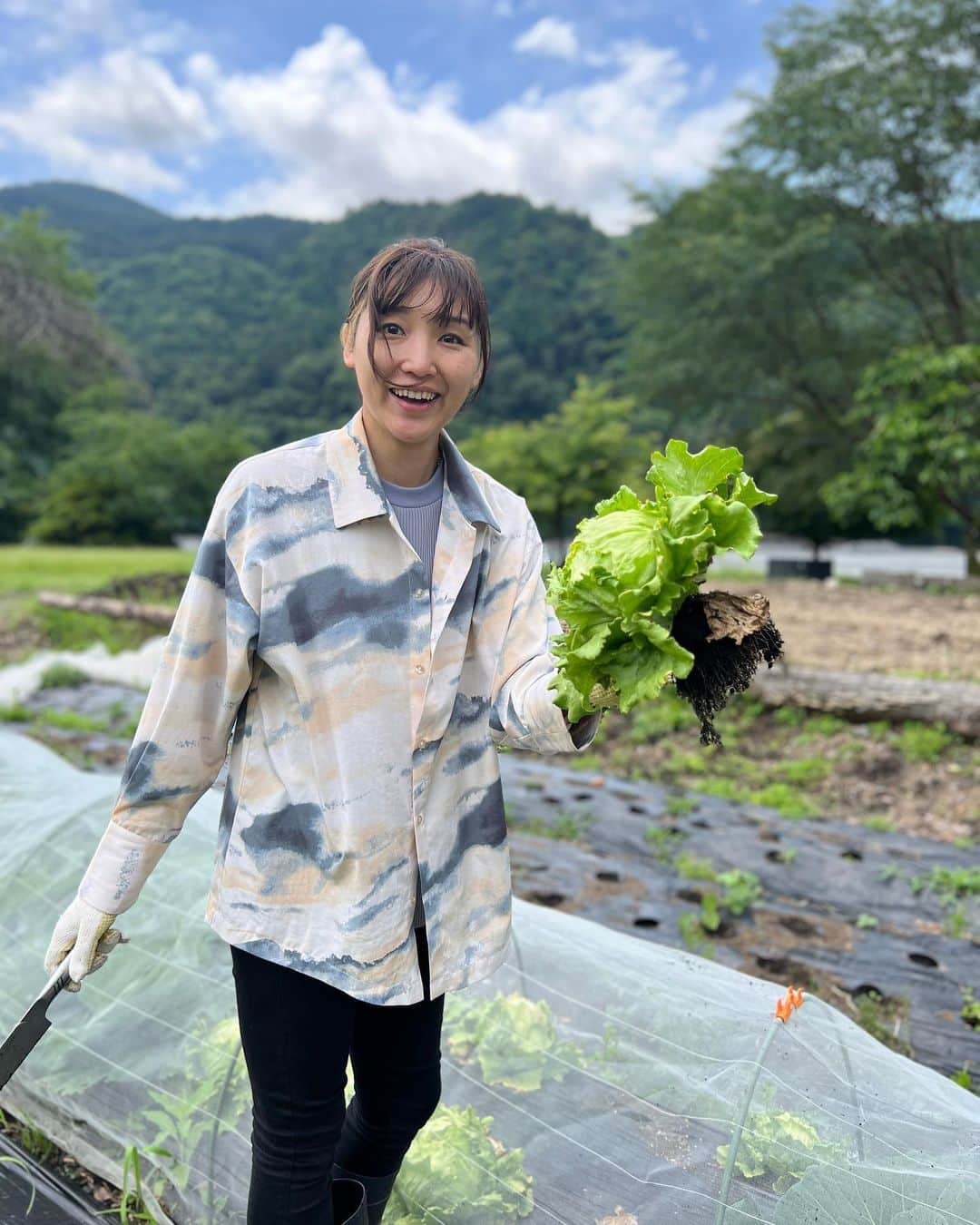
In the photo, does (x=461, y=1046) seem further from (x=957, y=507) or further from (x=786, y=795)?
(x=957, y=507)

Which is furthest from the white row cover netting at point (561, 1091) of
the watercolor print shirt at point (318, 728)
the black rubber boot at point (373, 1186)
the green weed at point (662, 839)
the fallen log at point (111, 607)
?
the fallen log at point (111, 607)

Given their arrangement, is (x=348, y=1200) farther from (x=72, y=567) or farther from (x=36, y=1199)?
(x=72, y=567)

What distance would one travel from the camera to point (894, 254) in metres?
17.2

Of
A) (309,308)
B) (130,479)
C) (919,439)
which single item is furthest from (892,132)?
(309,308)

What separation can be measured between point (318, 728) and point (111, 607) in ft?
31.7

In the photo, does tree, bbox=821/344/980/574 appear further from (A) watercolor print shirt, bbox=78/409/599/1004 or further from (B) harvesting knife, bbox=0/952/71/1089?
(B) harvesting knife, bbox=0/952/71/1089

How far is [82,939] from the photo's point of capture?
→ 155 centimetres

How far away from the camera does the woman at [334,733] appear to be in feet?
4.81

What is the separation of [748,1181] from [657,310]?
20.7 meters

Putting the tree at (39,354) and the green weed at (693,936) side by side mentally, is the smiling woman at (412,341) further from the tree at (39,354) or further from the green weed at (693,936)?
the tree at (39,354)

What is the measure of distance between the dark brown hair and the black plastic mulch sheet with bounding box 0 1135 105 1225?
2.03m

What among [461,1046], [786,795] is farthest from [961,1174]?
[786,795]

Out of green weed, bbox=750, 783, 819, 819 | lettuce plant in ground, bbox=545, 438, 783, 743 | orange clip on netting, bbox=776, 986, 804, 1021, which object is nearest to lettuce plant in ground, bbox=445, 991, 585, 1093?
orange clip on netting, bbox=776, 986, 804, 1021

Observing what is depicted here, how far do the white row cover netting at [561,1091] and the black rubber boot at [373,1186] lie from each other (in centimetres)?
32
